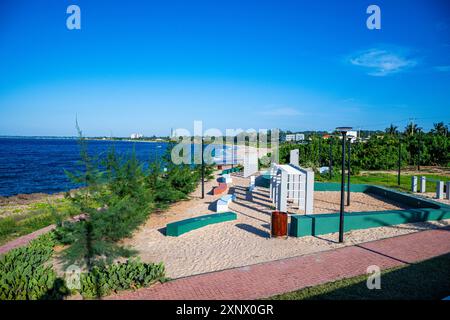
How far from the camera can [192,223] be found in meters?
10.8

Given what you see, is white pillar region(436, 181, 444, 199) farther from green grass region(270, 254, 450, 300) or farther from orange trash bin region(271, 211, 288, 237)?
orange trash bin region(271, 211, 288, 237)

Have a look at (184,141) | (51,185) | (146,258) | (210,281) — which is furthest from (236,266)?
(51,185)

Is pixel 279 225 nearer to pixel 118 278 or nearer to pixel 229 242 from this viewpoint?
pixel 229 242

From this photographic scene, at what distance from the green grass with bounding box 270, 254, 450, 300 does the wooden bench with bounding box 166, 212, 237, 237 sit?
5.28 m

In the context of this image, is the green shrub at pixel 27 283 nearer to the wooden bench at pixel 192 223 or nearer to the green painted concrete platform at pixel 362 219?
the wooden bench at pixel 192 223

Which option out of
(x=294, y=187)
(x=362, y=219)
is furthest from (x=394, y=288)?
(x=294, y=187)

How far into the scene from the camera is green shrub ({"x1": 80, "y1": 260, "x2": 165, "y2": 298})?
621 cm

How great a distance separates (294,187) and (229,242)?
518 centimetres

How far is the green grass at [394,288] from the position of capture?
5730 mm

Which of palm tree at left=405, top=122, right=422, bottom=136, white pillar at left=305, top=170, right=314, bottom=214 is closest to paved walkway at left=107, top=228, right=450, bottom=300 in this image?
white pillar at left=305, top=170, right=314, bottom=214

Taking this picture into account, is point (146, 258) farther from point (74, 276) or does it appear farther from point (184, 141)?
point (184, 141)

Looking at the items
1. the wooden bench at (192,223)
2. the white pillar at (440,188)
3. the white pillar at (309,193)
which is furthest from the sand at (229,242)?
the white pillar at (440,188)
